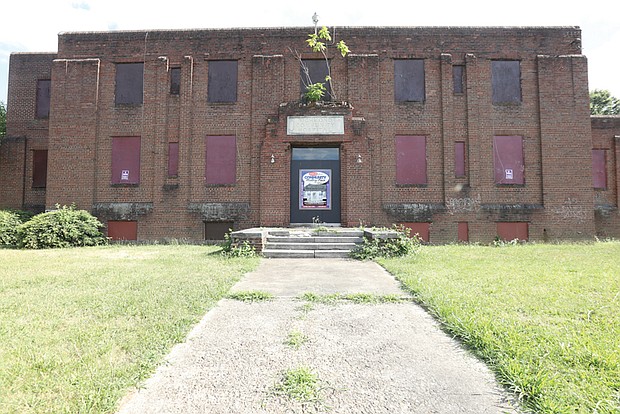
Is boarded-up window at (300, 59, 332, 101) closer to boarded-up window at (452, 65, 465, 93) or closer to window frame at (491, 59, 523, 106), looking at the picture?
boarded-up window at (452, 65, 465, 93)

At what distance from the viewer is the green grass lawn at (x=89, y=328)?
6.60 ft

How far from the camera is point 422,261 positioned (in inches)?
295

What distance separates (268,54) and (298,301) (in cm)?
1194

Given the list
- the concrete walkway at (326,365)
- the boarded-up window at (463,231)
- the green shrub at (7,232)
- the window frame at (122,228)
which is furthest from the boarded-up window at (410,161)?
the green shrub at (7,232)

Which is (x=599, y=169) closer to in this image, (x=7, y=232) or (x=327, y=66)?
(x=327, y=66)

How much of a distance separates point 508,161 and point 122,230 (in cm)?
1527

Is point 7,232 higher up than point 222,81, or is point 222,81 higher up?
point 222,81

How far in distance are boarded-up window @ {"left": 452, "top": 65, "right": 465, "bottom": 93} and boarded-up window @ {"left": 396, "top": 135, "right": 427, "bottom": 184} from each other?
2.65 metres

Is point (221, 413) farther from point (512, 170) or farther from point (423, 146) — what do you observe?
point (512, 170)

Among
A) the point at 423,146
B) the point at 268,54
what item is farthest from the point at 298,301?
the point at 268,54

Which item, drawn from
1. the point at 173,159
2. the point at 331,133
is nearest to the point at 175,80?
the point at 173,159

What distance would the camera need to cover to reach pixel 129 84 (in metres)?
13.9

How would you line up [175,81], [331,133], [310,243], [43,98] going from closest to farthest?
[310,243]
[331,133]
[175,81]
[43,98]

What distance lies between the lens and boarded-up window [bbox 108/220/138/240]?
13.4m
